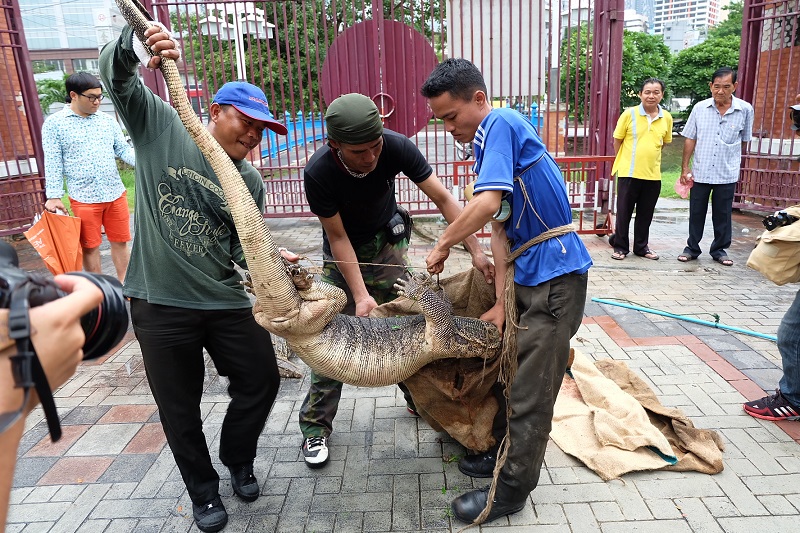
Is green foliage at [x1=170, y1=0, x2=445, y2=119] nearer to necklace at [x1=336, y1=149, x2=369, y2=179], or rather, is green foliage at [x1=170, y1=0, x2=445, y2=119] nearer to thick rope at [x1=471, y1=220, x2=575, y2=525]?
necklace at [x1=336, y1=149, x2=369, y2=179]

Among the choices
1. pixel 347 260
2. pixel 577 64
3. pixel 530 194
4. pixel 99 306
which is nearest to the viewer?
pixel 99 306

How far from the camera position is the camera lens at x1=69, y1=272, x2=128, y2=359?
1211 millimetres

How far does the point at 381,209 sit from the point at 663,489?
1999 millimetres

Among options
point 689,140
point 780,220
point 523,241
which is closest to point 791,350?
point 780,220

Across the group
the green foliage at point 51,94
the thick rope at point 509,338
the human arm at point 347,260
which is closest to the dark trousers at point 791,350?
the thick rope at point 509,338

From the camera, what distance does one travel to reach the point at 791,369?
3100mm

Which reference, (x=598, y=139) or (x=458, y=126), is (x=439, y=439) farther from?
(x=598, y=139)

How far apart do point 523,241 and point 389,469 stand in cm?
143

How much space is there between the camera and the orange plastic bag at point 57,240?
4559 mm

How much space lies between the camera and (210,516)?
8.10 feet

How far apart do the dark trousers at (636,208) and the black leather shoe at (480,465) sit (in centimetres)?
456

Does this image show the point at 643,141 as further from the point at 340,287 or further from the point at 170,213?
the point at 170,213

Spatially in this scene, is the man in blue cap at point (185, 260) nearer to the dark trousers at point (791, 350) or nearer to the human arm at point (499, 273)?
the human arm at point (499, 273)

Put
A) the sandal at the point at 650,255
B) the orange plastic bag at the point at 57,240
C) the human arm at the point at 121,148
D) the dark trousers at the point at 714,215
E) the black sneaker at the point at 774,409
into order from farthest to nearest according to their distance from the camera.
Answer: the sandal at the point at 650,255, the dark trousers at the point at 714,215, the human arm at the point at 121,148, the orange plastic bag at the point at 57,240, the black sneaker at the point at 774,409
